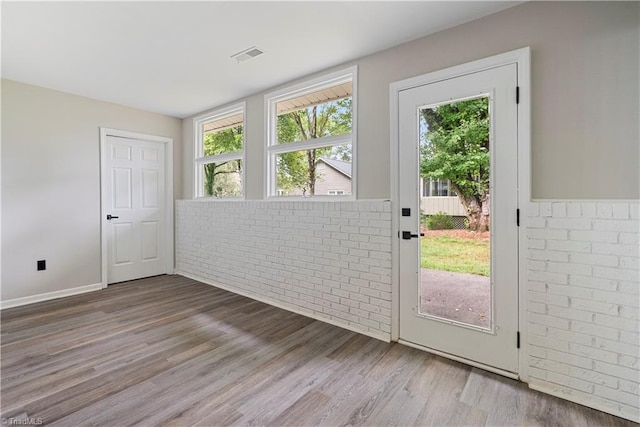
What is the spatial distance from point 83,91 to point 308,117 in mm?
2771

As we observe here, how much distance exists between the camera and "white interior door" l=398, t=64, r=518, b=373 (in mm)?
1990

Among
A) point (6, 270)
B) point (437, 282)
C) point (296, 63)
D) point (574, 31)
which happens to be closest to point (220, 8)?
point (296, 63)

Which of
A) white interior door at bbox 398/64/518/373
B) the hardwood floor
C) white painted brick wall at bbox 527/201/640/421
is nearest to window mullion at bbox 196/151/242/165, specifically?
the hardwood floor

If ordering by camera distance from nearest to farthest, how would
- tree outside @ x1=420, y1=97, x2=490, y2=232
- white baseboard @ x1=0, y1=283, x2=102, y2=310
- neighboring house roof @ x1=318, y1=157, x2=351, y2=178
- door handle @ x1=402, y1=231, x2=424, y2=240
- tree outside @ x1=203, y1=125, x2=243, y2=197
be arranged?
tree outside @ x1=420, y1=97, x2=490, y2=232 → door handle @ x1=402, y1=231, x2=424, y2=240 → neighboring house roof @ x1=318, y1=157, x2=351, y2=178 → white baseboard @ x1=0, y1=283, x2=102, y2=310 → tree outside @ x1=203, y1=125, x2=243, y2=197

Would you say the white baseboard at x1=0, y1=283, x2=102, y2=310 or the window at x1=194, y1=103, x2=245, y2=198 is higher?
the window at x1=194, y1=103, x2=245, y2=198

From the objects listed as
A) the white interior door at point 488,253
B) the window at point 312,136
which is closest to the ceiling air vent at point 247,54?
the window at point 312,136

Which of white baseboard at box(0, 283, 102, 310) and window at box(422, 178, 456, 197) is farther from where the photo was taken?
white baseboard at box(0, 283, 102, 310)

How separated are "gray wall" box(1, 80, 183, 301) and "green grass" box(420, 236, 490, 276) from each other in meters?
4.08

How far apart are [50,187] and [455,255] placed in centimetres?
442

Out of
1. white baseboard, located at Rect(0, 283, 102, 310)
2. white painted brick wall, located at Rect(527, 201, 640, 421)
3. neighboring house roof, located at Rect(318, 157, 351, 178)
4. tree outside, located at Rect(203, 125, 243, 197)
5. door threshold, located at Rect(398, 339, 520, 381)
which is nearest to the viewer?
white painted brick wall, located at Rect(527, 201, 640, 421)

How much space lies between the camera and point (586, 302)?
175 cm

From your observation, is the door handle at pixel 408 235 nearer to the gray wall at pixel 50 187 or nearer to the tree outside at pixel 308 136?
the tree outside at pixel 308 136

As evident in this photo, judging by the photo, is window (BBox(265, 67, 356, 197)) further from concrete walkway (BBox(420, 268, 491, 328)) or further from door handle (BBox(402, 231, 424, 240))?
concrete walkway (BBox(420, 268, 491, 328))

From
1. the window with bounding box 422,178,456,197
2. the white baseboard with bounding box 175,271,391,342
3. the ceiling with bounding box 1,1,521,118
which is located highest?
the ceiling with bounding box 1,1,521,118
